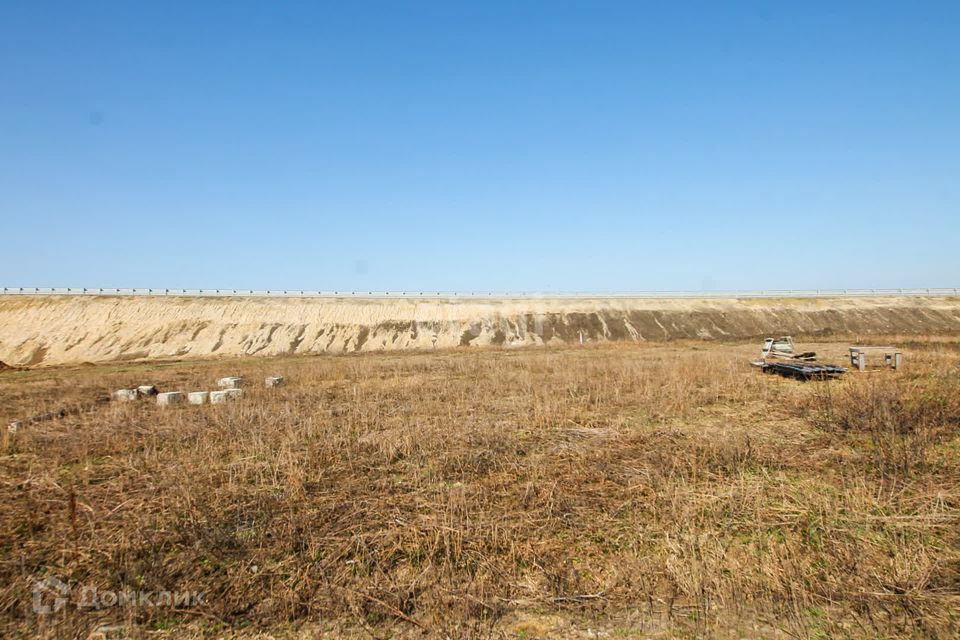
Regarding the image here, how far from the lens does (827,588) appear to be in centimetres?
364

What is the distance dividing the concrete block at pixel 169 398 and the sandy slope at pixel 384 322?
102 feet

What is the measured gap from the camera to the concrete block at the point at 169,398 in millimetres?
12136

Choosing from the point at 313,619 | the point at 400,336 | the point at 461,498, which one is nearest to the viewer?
the point at 313,619

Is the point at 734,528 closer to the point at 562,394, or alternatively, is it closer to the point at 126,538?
the point at 126,538

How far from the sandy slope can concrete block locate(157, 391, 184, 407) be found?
1229 inches

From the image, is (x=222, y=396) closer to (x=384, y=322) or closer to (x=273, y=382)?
(x=273, y=382)

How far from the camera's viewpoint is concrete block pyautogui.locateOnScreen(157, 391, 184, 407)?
39.8 ft

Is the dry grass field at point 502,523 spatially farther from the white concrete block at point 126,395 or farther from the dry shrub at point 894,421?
the white concrete block at point 126,395

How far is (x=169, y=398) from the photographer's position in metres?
12.4

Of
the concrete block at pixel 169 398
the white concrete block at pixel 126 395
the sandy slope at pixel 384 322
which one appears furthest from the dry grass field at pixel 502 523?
the sandy slope at pixel 384 322

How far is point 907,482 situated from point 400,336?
42875 mm

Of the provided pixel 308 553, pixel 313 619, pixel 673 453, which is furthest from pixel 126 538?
pixel 673 453

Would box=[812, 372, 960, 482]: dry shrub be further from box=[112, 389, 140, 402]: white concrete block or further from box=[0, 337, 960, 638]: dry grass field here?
box=[112, 389, 140, 402]: white concrete block

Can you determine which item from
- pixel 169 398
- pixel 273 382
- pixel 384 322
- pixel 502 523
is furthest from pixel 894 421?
pixel 384 322
